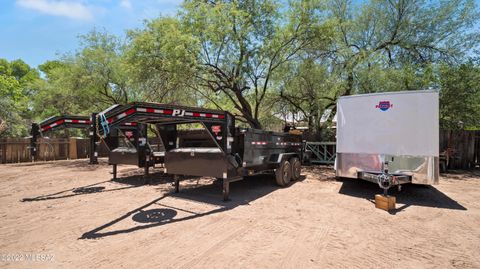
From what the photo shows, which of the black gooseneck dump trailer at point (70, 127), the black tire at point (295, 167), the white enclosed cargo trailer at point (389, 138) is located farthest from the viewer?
the black tire at point (295, 167)

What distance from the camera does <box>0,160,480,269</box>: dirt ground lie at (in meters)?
3.76

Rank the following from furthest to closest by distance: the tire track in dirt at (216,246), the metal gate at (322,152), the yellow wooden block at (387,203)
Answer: the metal gate at (322,152) → the yellow wooden block at (387,203) → the tire track in dirt at (216,246)

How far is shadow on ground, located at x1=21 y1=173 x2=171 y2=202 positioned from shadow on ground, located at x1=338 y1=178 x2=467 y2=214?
6790 millimetres

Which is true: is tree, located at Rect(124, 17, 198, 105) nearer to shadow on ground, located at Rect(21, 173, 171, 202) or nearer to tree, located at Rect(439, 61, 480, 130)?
shadow on ground, located at Rect(21, 173, 171, 202)

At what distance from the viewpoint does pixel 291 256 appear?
12.7 ft

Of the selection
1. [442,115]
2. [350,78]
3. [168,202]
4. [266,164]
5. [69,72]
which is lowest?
[168,202]

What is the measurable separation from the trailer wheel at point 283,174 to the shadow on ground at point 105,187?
173 inches

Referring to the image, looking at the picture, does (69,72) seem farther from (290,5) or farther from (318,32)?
(318,32)

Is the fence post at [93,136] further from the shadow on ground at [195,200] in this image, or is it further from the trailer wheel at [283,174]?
the trailer wheel at [283,174]

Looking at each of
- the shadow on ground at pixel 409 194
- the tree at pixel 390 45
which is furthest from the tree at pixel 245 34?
the shadow on ground at pixel 409 194

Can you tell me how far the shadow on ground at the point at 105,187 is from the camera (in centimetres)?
772

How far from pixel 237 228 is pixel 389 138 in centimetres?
494

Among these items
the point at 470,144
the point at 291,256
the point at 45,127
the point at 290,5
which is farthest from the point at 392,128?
the point at 470,144

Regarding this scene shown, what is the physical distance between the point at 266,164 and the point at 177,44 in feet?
19.7
